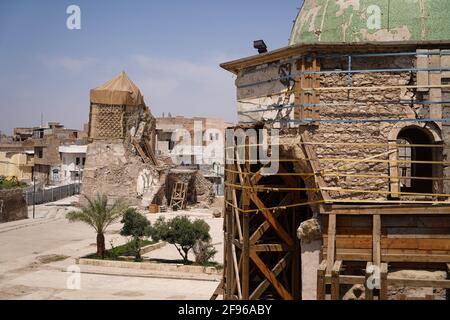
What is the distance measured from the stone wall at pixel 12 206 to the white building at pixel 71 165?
17.0 meters

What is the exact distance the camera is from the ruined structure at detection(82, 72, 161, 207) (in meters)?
33.4

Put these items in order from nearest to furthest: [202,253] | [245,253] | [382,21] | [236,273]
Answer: [382,21], [245,253], [236,273], [202,253]

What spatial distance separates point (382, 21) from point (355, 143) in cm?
245

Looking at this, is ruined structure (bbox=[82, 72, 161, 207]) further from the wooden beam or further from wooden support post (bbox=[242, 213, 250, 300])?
the wooden beam

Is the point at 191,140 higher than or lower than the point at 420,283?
higher

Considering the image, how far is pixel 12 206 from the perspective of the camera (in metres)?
28.5

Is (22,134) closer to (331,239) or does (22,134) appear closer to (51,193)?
(51,193)

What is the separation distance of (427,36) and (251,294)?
563 centimetres

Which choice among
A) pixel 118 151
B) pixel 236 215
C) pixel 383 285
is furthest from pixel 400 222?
pixel 118 151

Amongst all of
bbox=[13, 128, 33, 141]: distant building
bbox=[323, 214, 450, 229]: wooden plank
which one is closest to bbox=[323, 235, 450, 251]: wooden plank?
bbox=[323, 214, 450, 229]: wooden plank

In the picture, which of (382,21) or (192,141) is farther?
(192,141)

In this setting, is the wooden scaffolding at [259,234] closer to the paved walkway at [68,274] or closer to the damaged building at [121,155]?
the paved walkway at [68,274]

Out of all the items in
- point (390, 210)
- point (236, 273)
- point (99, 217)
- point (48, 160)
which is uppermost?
point (48, 160)

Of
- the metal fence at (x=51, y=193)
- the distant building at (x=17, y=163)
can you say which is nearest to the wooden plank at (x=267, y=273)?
the metal fence at (x=51, y=193)
